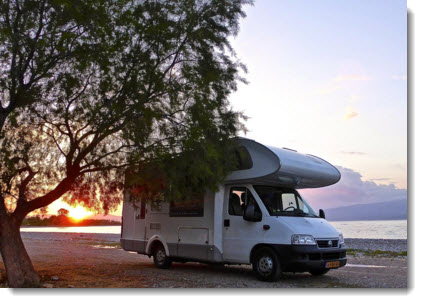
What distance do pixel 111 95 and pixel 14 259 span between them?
13.5ft

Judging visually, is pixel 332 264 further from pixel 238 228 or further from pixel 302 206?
pixel 238 228

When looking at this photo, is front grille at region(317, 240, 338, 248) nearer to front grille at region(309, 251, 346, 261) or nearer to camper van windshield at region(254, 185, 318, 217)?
front grille at region(309, 251, 346, 261)

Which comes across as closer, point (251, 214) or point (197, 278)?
point (251, 214)

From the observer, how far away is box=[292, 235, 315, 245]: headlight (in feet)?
33.4

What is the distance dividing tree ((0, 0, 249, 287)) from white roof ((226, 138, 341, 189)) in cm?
70

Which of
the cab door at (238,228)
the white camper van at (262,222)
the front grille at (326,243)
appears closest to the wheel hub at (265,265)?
the white camper van at (262,222)

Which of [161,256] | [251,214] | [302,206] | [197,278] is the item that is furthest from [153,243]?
[302,206]

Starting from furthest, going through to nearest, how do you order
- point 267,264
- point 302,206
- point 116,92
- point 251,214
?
1. point 302,206
2. point 251,214
3. point 267,264
4. point 116,92

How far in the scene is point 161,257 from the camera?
13352 millimetres

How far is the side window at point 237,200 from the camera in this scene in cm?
1150

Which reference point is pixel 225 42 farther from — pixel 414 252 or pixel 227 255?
pixel 414 252

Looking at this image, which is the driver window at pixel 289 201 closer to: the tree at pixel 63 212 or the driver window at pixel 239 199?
the driver window at pixel 239 199

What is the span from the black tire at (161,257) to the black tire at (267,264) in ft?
10.6

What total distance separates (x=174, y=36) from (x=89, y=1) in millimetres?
1897
